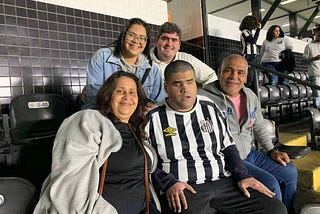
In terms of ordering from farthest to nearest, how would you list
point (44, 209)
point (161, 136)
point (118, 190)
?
point (161, 136) → point (118, 190) → point (44, 209)

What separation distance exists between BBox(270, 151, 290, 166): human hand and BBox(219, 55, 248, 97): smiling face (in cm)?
53

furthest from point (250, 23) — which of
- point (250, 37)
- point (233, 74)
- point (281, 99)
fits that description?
point (233, 74)

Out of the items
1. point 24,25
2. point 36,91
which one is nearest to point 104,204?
point 36,91

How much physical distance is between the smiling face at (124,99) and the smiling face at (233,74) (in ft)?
2.34

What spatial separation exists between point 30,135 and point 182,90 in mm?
1540

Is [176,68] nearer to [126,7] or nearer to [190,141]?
[190,141]

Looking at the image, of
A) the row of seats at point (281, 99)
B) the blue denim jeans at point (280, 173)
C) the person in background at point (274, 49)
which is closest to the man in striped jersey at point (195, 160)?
the blue denim jeans at point (280, 173)

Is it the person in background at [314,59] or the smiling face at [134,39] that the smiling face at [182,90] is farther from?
the person in background at [314,59]

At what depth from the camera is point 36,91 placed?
9.36 ft

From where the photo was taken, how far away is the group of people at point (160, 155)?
1.20 m

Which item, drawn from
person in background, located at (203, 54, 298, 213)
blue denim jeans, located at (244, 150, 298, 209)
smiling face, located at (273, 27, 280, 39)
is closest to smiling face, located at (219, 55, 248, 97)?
person in background, located at (203, 54, 298, 213)

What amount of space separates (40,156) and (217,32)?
3.80 metres

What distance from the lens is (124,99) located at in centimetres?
147

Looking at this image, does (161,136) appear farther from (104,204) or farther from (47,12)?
(47,12)
